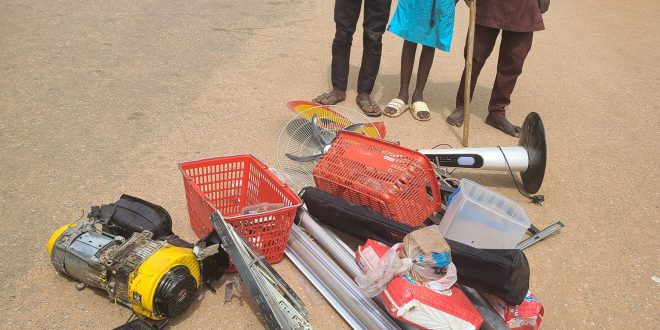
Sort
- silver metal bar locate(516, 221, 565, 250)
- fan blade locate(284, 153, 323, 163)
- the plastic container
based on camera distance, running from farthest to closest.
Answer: fan blade locate(284, 153, 323, 163), silver metal bar locate(516, 221, 565, 250), the plastic container

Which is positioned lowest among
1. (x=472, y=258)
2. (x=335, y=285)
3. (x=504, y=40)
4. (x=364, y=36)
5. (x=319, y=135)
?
(x=335, y=285)

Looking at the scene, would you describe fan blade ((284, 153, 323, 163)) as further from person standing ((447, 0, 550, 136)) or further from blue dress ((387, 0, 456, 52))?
person standing ((447, 0, 550, 136))

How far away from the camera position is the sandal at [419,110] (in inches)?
186

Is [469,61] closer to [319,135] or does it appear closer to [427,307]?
[319,135]

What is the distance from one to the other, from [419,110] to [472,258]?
101 inches

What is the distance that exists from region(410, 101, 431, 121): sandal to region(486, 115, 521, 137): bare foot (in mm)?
615

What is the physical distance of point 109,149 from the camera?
3.69m

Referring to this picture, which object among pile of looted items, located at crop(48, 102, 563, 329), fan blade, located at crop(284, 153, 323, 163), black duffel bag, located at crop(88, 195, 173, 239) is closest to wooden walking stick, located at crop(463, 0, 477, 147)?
A: pile of looted items, located at crop(48, 102, 563, 329)

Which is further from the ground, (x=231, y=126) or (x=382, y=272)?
(x=382, y=272)

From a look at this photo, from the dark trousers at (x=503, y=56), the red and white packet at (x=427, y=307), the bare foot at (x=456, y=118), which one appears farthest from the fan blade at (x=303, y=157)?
the dark trousers at (x=503, y=56)

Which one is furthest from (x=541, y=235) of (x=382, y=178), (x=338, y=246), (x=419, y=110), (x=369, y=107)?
(x=369, y=107)

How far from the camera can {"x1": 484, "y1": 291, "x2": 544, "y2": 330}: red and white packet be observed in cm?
238

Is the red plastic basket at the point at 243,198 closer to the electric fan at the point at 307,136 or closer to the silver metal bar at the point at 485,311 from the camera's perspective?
the electric fan at the point at 307,136

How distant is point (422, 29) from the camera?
4410 millimetres
